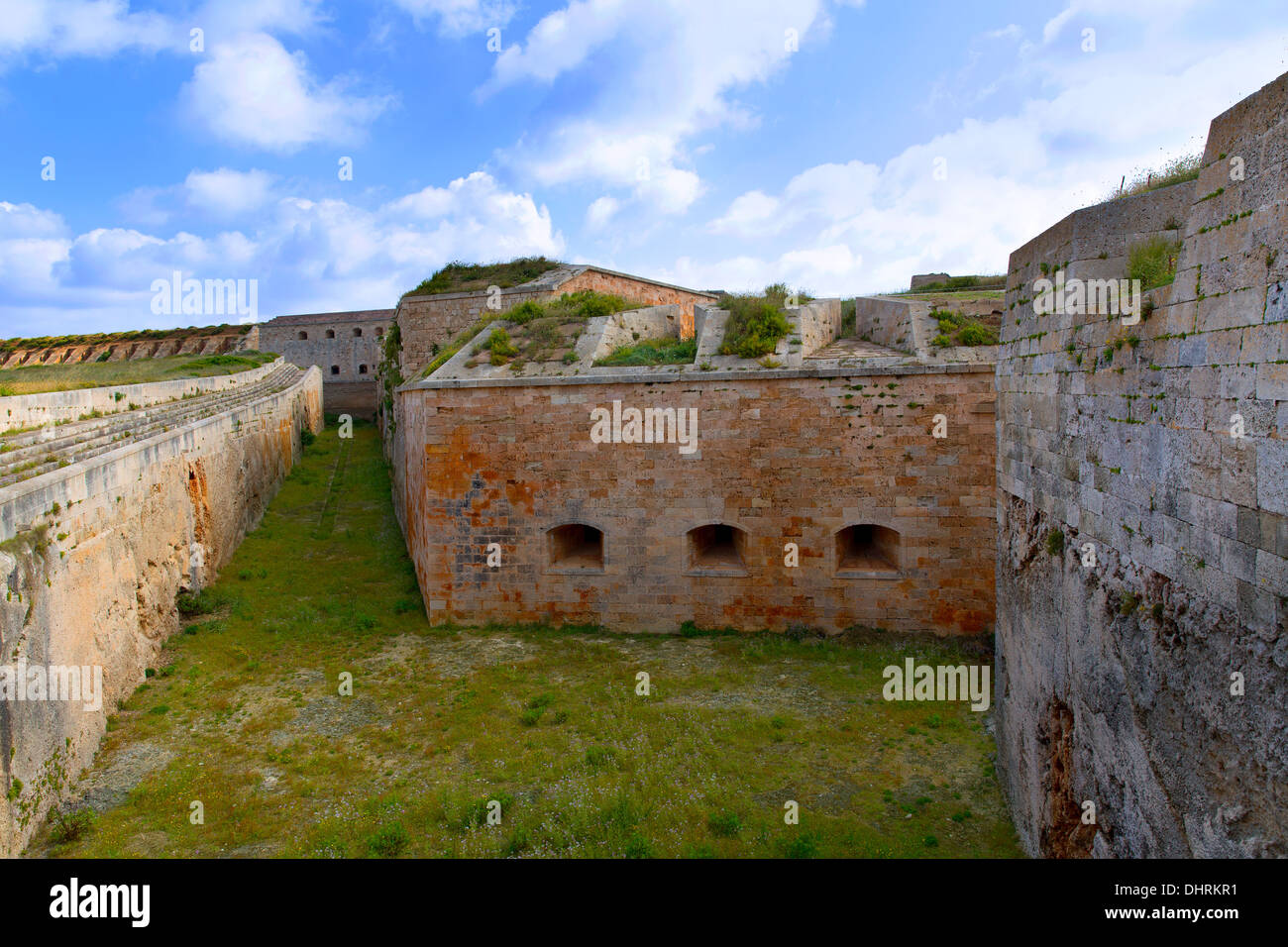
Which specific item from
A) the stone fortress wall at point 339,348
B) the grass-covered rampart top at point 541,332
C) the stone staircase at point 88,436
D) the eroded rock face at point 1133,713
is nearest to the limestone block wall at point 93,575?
the stone staircase at point 88,436

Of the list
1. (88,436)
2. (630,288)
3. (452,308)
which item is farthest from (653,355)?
(630,288)

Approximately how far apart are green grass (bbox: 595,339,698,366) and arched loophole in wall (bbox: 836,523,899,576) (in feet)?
14.0

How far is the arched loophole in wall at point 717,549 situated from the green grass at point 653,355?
124 inches

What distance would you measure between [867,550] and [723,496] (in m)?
2.79

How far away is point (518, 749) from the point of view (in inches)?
355

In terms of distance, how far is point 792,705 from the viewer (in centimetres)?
1008

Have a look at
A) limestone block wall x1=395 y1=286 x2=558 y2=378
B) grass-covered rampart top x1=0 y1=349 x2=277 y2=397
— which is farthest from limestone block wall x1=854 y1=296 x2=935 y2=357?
grass-covered rampart top x1=0 y1=349 x2=277 y2=397

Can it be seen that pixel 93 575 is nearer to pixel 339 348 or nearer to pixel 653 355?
Result: pixel 653 355

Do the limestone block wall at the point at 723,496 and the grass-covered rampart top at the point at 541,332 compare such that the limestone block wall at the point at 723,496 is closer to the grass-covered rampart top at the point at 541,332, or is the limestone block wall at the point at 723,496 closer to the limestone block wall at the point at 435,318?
the grass-covered rampart top at the point at 541,332

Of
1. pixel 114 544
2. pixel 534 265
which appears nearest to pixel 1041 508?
pixel 114 544

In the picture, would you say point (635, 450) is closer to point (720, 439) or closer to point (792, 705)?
point (720, 439)

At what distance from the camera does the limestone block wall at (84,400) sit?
41.9 feet

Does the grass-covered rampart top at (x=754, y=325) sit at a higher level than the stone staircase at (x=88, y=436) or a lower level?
higher

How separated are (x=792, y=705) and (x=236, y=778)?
6.88 m
